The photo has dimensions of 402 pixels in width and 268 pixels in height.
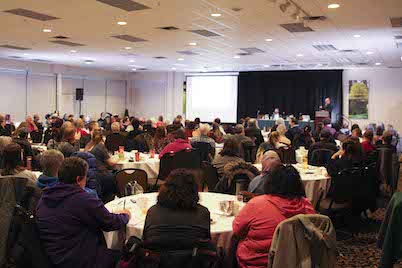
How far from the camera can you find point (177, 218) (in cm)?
259

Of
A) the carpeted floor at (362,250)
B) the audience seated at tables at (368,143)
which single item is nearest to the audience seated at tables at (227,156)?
the carpeted floor at (362,250)

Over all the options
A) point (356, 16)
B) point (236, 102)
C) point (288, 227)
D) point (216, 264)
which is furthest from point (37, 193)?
point (236, 102)

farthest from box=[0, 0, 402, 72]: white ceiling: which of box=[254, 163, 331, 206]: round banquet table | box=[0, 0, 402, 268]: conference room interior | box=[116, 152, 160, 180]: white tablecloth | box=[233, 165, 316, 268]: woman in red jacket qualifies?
box=[233, 165, 316, 268]: woman in red jacket

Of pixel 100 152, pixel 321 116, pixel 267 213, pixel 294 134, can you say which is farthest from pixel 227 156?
pixel 321 116

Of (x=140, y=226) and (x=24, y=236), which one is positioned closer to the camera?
(x=24, y=236)

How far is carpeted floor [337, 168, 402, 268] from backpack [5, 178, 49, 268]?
3.15 m

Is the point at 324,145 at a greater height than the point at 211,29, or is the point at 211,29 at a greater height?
the point at 211,29

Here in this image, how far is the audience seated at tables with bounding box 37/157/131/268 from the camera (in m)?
2.79

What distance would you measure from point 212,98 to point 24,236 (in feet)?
Answer: 62.0

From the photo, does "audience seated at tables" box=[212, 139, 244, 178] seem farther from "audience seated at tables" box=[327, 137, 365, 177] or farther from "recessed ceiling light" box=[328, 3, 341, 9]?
"recessed ceiling light" box=[328, 3, 341, 9]

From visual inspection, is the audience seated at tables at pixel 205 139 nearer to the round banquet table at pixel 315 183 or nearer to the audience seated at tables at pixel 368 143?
the round banquet table at pixel 315 183

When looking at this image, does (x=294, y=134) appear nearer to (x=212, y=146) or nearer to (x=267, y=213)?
(x=212, y=146)

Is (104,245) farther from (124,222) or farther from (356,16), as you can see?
(356,16)

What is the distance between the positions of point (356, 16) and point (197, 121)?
514cm
